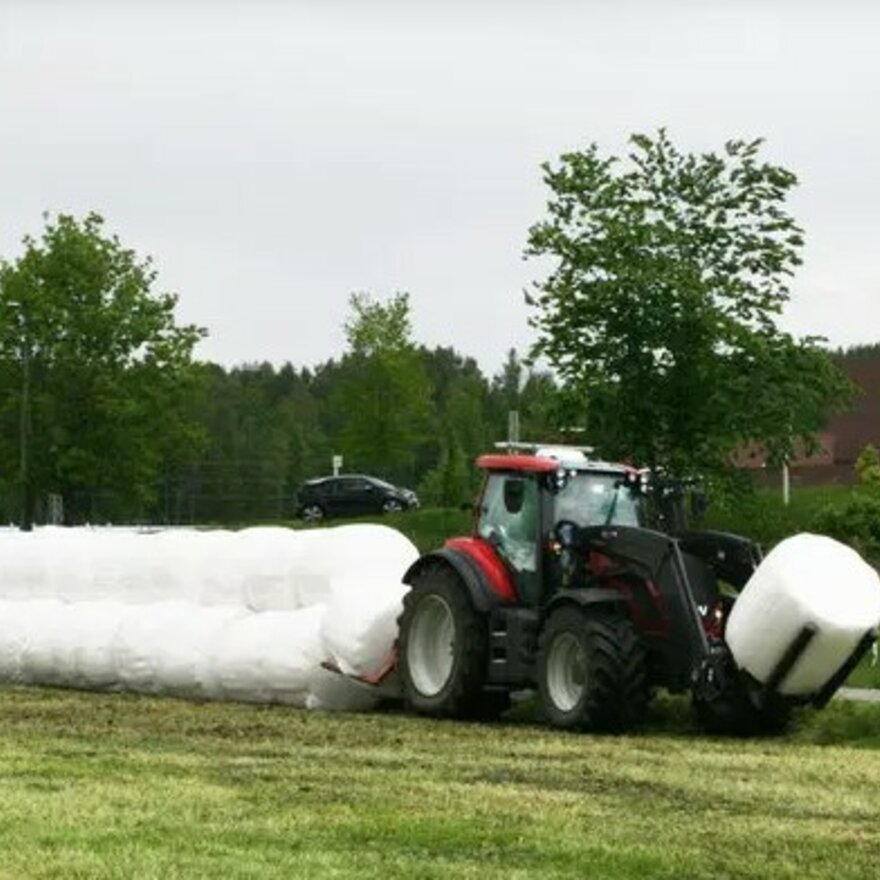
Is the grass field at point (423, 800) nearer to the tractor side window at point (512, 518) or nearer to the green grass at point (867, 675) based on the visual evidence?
the tractor side window at point (512, 518)

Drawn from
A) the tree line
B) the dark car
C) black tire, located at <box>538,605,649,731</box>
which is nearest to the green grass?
black tire, located at <box>538,605,649,731</box>

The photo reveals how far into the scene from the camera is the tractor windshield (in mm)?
20219

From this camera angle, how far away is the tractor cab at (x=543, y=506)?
2012 centimetres

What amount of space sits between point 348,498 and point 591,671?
5017 cm

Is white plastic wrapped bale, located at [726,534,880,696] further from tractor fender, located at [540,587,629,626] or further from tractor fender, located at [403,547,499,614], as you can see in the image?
tractor fender, located at [403,547,499,614]

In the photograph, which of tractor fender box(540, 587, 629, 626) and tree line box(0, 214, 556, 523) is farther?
tree line box(0, 214, 556, 523)

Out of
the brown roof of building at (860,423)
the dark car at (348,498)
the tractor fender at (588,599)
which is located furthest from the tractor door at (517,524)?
the brown roof of building at (860,423)

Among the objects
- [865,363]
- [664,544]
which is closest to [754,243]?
[664,544]

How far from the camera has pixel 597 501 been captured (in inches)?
803

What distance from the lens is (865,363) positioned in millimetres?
93875

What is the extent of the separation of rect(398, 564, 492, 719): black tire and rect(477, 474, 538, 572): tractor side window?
0.50 m

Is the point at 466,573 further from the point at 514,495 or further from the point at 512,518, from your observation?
the point at 514,495

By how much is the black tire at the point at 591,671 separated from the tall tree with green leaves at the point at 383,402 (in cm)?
5466

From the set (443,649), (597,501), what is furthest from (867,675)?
(443,649)
